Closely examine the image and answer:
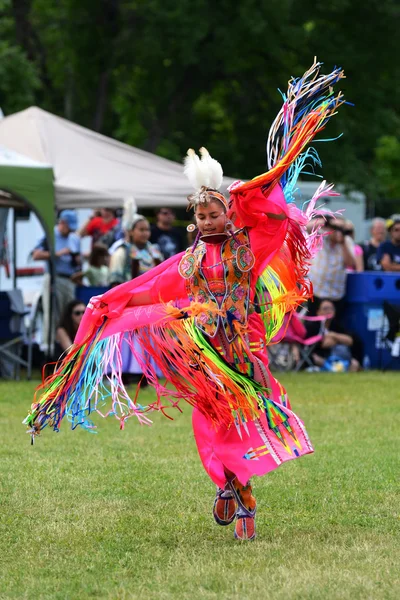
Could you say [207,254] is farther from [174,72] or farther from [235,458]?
[174,72]

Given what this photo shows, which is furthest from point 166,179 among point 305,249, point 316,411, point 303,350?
point 305,249

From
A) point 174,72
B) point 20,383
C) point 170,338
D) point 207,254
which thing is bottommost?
point 20,383

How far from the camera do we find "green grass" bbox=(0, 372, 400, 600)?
164 inches

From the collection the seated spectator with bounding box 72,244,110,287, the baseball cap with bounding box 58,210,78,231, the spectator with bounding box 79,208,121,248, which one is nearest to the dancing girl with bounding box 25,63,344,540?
the seated spectator with bounding box 72,244,110,287

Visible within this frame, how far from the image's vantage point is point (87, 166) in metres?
11.5

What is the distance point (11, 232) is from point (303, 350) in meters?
3.88

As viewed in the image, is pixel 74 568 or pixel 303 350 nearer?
pixel 74 568

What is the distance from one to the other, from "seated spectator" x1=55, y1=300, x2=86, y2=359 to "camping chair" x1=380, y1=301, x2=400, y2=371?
3.21m

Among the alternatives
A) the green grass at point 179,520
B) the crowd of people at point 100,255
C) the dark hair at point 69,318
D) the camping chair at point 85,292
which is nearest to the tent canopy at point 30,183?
the crowd of people at point 100,255

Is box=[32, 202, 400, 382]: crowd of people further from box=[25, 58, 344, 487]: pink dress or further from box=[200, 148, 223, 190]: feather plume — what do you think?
box=[200, 148, 223, 190]: feather plume

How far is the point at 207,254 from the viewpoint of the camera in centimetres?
504

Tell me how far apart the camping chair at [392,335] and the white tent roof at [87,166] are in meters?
2.43

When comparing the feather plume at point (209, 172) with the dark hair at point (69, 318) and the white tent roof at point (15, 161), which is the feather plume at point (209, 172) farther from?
the dark hair at point (69, 318)

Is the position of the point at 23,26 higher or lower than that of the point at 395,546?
higher
